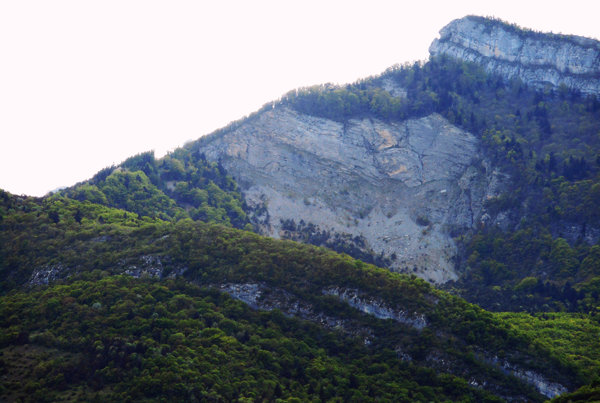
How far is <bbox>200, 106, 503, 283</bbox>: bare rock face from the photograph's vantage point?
6004 inches

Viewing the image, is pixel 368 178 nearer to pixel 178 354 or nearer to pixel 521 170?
pixel 521 170

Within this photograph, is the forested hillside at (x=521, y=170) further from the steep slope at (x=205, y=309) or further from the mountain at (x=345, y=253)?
the steep slope at (x=205, y=309)

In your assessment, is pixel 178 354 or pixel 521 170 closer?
pixel 178 354

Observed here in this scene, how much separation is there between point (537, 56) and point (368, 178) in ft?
262

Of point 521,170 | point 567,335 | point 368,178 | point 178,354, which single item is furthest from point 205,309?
point 521,170

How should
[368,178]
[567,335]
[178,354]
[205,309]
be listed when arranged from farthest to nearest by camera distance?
[368,178]
[567,335]
[205,309]
[178,354]

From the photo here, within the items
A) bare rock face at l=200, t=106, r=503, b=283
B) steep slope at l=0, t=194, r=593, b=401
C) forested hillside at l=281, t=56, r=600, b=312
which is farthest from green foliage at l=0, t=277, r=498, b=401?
bare rock face at l=200, t=106, r=503, b=283

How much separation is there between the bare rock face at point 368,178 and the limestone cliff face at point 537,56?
37.5m

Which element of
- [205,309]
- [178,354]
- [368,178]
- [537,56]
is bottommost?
[368,178]

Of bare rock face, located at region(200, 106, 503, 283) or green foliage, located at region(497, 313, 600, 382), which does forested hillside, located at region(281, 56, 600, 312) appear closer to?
bare rock face, located at region(200, 106, 503, 283)

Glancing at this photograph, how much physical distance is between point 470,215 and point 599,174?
3468 cm

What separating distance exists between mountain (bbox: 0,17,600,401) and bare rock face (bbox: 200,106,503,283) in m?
0.61

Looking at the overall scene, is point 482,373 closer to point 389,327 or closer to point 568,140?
point 389,327

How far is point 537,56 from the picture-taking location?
18925 cm
